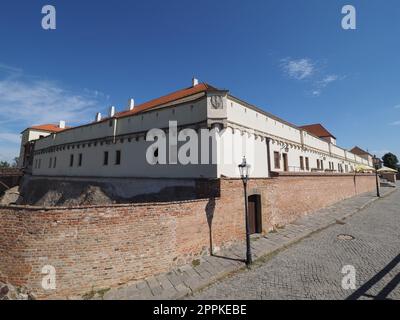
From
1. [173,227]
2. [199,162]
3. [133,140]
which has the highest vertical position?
[133,140]

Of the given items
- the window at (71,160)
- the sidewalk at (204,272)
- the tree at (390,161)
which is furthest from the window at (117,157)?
the tree at (390,161)

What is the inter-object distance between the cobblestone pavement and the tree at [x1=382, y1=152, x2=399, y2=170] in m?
87.5

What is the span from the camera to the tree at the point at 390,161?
78.9 meters

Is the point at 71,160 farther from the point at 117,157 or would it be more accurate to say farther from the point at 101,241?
the point at 101,241

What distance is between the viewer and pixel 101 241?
6.48 metres

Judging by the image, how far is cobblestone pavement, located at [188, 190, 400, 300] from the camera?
621 cm

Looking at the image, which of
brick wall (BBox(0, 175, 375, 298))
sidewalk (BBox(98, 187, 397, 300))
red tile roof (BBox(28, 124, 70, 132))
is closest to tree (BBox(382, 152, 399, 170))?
sidewalk (BBox(98, 187, 397, 300))

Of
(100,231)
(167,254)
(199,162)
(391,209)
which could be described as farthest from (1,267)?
(391,209)

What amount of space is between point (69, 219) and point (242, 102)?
10965mm

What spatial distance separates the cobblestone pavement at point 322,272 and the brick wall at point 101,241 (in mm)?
1871

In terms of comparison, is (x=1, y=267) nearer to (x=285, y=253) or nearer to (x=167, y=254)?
(x=167, y=254)

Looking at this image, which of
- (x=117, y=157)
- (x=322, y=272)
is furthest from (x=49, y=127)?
(x=322, y=272)

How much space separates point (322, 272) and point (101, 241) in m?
7.00
